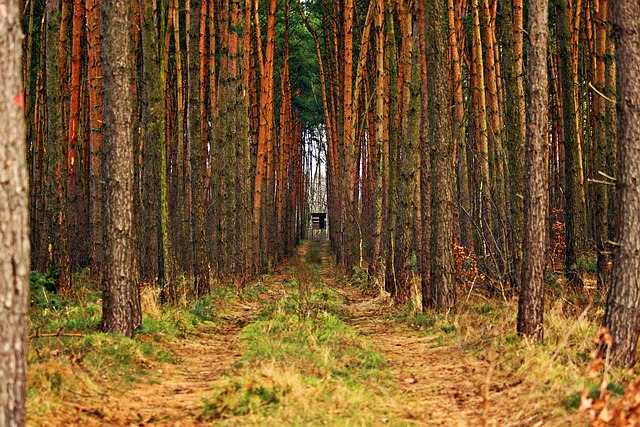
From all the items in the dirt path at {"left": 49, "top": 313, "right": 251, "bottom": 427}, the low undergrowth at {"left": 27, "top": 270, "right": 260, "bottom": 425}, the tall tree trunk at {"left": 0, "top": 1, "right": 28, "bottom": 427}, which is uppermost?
the tall tree trunk at {"left": 0, "top": 1, "right": 28, "bottom": 427}

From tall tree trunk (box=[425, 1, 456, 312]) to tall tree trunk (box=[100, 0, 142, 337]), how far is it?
15.5ft

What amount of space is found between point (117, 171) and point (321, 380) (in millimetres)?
3646

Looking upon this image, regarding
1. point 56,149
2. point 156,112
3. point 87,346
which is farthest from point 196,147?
point 87,346

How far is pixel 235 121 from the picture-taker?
1745cm

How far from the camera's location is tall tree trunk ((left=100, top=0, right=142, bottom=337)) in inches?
335

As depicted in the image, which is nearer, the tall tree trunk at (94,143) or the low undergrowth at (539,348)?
the low undergrowth at (539,348)

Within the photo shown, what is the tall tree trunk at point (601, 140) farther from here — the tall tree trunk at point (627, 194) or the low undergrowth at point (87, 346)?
the low undergrowth at point (87, 346)

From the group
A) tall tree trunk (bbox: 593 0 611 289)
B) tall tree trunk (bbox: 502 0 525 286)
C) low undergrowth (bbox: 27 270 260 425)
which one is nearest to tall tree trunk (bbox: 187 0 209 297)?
low undergrowth (bbox: 27 270 260 425)

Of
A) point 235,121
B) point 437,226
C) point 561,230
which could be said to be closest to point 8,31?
point 437,226

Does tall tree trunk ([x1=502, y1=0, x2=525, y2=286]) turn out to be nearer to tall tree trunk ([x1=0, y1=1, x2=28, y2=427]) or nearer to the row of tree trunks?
the row of tree trunks

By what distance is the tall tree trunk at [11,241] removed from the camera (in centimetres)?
400

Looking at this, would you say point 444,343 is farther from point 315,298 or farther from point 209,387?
point 315,298

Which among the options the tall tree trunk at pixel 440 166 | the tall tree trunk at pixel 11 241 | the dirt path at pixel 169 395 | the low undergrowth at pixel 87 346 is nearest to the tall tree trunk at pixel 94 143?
the low undergrowth at pixel 87 346

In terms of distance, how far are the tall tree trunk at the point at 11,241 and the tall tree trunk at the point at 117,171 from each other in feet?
14.4
